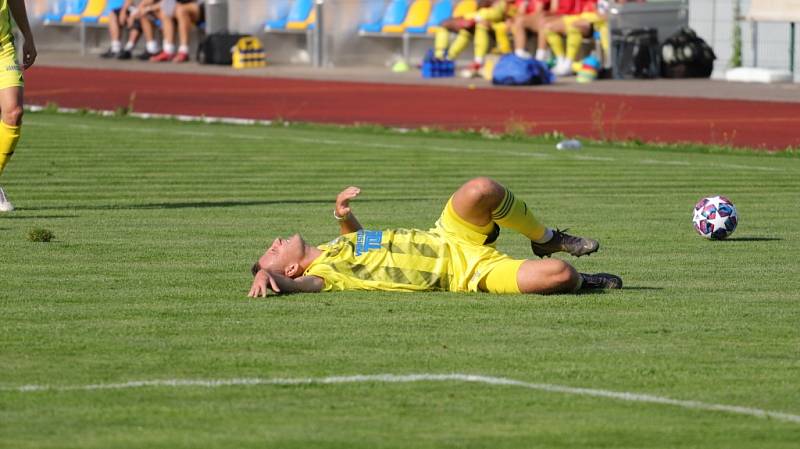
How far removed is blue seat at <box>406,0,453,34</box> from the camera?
134 feet

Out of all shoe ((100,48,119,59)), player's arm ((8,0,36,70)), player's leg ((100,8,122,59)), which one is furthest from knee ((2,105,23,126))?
player's leg ((100,8,122,59))

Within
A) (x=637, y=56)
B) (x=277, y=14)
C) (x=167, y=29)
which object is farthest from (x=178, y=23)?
(x=637, y=56)

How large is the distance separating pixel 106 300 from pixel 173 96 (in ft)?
76.3

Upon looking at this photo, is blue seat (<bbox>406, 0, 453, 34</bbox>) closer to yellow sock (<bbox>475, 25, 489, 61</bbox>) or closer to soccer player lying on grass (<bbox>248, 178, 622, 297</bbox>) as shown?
yellow sock (<bbox>475, 25, 489, 61</bbox>)

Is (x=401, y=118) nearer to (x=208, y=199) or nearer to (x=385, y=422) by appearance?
(x=208, y=199)

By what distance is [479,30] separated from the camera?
36.9 meters

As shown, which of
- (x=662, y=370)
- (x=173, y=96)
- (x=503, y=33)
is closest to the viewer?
(x=662, y=370)

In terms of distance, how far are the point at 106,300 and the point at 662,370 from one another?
3285 mm

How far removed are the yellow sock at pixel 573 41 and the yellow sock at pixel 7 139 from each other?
22.7 m

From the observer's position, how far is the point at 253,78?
37.8m

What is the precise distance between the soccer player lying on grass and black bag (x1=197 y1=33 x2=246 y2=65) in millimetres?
32746

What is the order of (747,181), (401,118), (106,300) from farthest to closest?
1. (401,118)
2. (747,181)
3. (106,300)

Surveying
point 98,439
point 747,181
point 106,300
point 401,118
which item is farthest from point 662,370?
point 401,118

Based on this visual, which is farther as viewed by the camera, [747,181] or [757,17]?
[757,17]
